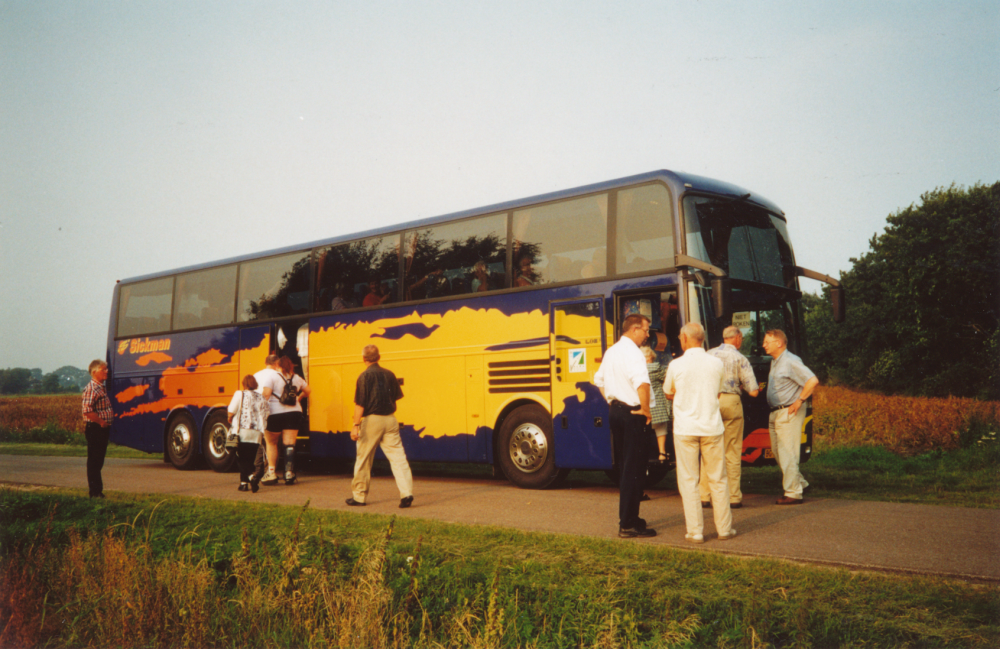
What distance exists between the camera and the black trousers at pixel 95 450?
10.5 m

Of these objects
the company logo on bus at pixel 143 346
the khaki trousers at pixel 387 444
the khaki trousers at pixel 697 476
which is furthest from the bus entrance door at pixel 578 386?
the company logo on bus at pixel 143 346

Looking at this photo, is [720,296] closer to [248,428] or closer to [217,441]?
[248,428]

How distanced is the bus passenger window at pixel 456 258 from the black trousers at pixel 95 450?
4.84 m

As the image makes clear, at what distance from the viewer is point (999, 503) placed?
966 centimetres

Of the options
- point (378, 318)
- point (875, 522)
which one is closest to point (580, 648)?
point (875, 522)

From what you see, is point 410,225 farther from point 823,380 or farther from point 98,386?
point 823,380

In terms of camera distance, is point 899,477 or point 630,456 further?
point 899,477

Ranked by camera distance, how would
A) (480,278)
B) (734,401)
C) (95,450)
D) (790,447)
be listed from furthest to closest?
(480,278)
(95,450)
(790,447)
(734,401)

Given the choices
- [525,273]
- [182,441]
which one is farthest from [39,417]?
[525,273]

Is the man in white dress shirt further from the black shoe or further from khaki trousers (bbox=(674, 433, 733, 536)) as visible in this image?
khaki trousers (bbox=(674, 433, 733, 536))

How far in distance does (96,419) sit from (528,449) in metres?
5.66

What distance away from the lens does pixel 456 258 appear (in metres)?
12.6

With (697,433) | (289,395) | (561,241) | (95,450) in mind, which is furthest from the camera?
(289,395)

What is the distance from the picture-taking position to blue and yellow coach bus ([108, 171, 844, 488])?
33.8 ft
